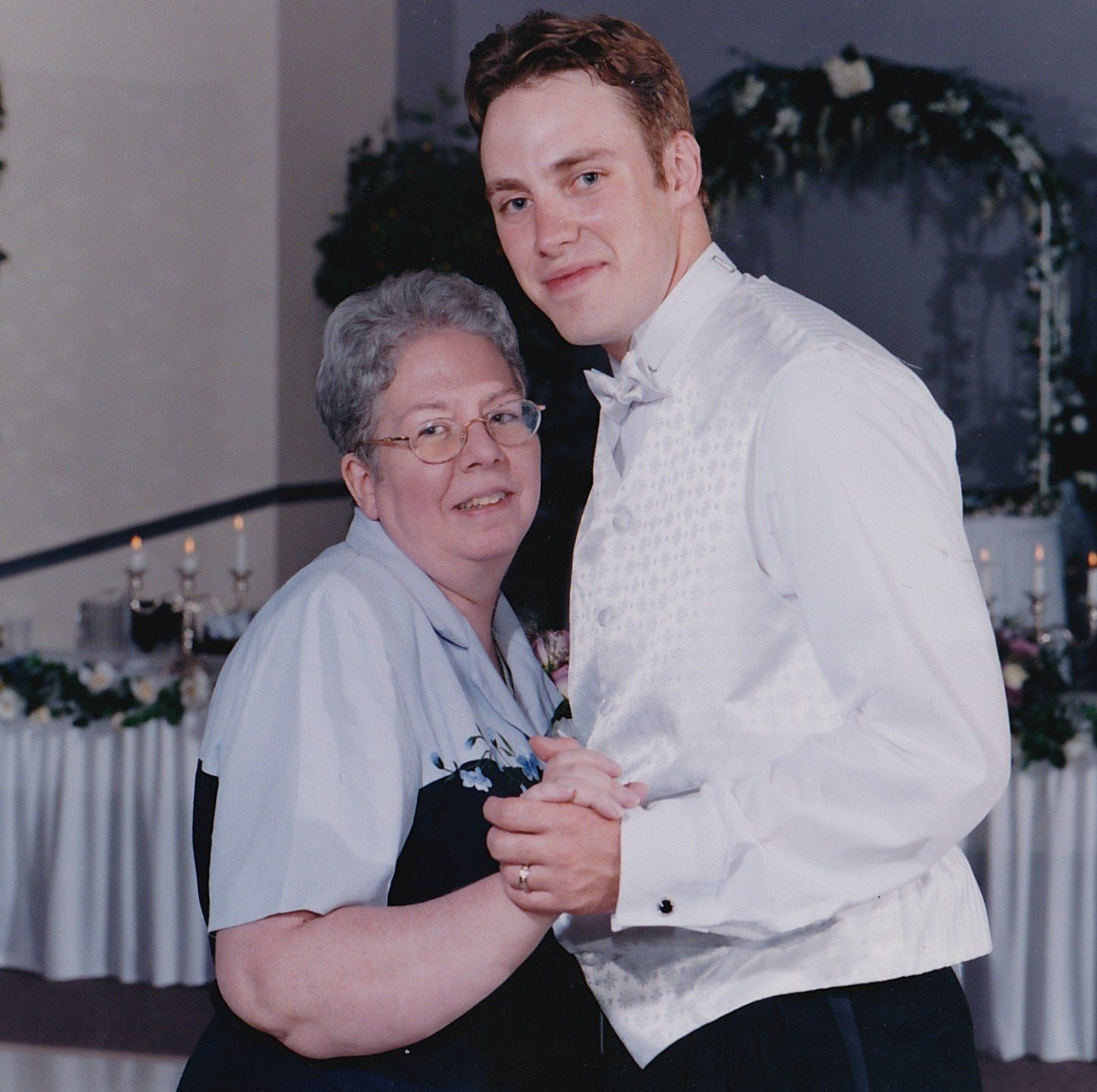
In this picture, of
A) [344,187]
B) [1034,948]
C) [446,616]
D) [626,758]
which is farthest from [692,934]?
[344,187]

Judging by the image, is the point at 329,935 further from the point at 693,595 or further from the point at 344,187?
the point at 344,187

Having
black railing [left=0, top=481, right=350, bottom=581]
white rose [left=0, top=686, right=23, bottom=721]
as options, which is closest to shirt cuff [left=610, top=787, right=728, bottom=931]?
white rose [left=0, top=686, right=23, bottom=721]

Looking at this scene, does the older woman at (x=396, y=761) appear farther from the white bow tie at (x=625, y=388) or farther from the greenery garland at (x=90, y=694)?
the greenery garland at (x=90, y=694)

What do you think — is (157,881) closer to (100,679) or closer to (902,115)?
(100,679)

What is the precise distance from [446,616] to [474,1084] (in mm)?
462

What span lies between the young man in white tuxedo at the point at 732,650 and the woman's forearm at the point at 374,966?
0.09m

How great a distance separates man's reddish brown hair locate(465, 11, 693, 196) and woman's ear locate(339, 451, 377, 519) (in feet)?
1.32

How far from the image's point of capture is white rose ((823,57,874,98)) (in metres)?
5.08

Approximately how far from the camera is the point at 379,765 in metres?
1.25

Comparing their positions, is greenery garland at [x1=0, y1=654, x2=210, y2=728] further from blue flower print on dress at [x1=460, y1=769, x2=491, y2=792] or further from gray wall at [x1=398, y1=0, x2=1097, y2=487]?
gray wall at [x1=398, y1=0, x2=1097, y2=487]

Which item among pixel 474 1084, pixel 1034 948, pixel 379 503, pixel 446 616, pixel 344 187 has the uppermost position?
pixel 344 187

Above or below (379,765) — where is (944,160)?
above

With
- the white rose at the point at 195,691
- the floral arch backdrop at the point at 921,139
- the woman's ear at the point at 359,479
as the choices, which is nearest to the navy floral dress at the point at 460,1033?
the woman's ear at the point at 359,479

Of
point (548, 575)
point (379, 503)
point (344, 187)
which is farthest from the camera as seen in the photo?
point (344, 187)
